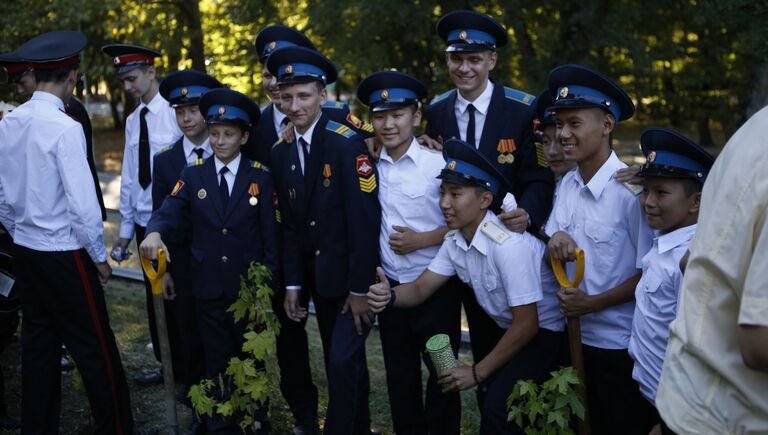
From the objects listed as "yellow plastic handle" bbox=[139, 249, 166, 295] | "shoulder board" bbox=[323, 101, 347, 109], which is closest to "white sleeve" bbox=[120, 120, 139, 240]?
"yellow plastic handle" bbox=[139, 249, 166, 295]

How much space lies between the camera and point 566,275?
139 inches

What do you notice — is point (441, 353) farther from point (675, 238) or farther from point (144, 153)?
point (144, 153)

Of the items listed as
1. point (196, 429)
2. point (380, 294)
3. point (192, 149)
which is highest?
point (192, 149)

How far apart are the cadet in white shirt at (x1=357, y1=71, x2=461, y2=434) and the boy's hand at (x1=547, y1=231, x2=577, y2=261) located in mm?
702

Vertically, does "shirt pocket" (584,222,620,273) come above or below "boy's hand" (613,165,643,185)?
below

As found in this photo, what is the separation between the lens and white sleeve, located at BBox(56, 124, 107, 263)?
3.99m

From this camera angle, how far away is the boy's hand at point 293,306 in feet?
14.2

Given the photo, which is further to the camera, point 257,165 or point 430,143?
point 257,165

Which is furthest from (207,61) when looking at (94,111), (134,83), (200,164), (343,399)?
(94,111)

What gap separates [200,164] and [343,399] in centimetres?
150

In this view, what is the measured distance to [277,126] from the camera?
4.85 m

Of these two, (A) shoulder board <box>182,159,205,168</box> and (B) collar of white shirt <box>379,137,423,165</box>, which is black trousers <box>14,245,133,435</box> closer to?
(A) shoulder board <box>182,159,205,168</box>

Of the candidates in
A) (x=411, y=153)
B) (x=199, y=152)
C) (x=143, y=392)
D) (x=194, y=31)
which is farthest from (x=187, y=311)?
(x=194, y=31)

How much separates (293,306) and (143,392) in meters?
1.53
